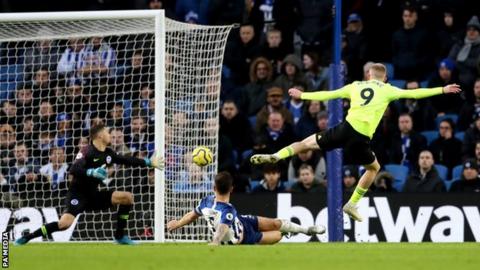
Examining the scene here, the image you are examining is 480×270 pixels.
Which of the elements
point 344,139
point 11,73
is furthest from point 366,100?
point 11,73

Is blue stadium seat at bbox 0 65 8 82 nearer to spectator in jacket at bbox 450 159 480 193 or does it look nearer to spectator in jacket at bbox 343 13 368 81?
spectator in jacket at bbox 343 13 368 81

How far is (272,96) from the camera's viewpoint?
885 inches

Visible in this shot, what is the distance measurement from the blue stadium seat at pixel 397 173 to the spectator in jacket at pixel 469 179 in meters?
0.92

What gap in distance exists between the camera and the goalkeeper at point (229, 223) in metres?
15.8

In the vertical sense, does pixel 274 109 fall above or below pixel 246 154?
above

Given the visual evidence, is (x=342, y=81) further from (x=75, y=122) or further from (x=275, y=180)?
(x=75, y=122)

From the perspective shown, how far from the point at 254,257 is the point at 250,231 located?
248cm

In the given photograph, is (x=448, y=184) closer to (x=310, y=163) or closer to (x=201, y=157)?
(x=310, y=163)

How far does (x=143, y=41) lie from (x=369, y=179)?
4.13m

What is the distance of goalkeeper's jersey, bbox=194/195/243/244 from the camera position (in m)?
15.8

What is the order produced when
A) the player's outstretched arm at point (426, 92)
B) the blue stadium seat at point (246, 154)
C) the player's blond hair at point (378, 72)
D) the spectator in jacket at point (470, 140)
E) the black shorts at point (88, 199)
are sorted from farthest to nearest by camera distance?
the blue stadium seat at point (246, 154)
the spectator in jacket at point (470, 140)
the black shorts at point (88, 199)
the player's blond hair at point (378, 72)
the player's outstretched arm at point (426, 92)

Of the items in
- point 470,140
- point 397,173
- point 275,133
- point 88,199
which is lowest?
point 88,199

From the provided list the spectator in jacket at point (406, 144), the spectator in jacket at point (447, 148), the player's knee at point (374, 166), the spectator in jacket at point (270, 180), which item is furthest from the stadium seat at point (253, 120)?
the player's knee at point (374, 166)

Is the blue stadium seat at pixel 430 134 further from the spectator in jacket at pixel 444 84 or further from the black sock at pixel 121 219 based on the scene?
the black sock at pixel 121 219
